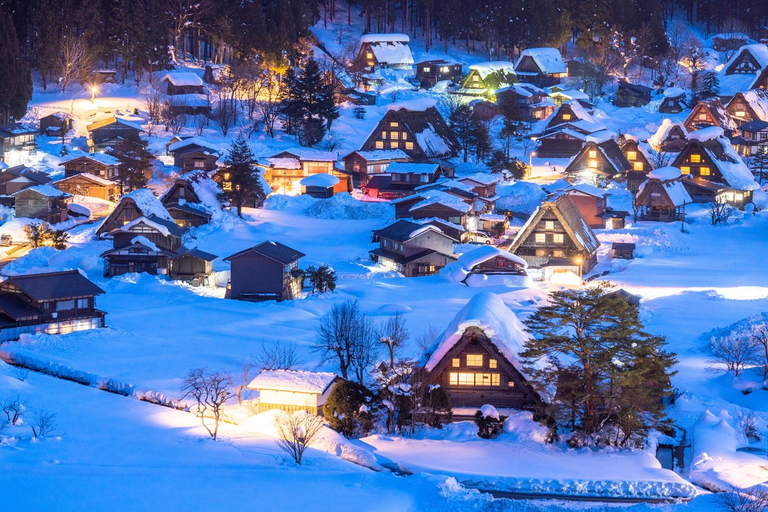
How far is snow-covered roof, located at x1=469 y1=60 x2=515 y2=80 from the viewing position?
70.9 metres

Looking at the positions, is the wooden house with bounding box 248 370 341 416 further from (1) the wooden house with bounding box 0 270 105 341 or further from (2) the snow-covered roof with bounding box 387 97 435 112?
(2) the snow-covered roof with bounding box 387 97 435 112

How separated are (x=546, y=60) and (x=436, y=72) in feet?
27.8

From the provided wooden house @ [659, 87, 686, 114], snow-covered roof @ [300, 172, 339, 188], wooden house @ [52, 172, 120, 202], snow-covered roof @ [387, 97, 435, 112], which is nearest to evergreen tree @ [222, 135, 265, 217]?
snow-covered roof @ [300, 172, 339, 188]

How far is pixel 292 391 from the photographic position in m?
23.8

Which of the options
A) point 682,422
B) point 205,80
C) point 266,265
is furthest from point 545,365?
point 205,80

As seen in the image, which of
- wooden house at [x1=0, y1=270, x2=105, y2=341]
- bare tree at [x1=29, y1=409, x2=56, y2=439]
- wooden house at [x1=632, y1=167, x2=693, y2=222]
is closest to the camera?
bare tree at [x1=29, y1=409, x2=56, y2=439]

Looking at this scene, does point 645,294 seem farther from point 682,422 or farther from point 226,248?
point 226,248

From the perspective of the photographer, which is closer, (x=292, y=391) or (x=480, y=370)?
(x=292, y=391)

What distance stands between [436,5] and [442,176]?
98.5 ft

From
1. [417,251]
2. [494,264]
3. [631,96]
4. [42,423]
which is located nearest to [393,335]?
[42,423]

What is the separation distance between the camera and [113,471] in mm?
20641

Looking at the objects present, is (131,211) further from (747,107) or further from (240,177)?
(747,107)

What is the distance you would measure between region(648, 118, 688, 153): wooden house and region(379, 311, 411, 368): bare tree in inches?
1294

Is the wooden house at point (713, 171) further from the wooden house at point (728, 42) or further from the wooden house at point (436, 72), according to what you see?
the wooden house at point (728, 42)
